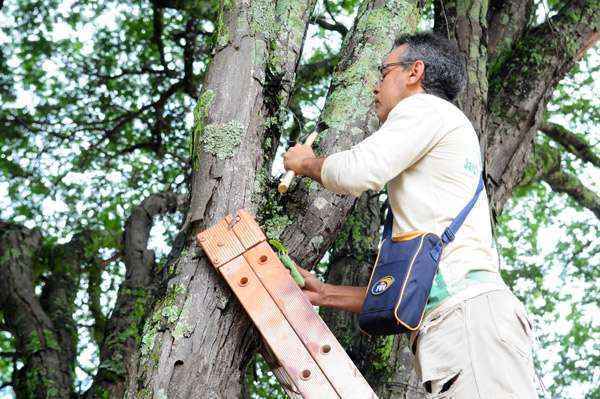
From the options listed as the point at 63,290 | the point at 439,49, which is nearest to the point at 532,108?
the point at 439,49

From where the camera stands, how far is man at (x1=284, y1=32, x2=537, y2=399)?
295 centimetres

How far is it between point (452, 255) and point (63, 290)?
447 centimetres

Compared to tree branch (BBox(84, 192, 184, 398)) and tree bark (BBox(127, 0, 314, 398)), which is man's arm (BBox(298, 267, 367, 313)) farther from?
tree branch (BBox(84, 192, 184, 398))

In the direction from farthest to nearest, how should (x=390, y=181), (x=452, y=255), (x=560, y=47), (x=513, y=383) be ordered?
(x=560, y=47) < (x=390, y=181) < (x=452, y=255) < (x=513, y=383)

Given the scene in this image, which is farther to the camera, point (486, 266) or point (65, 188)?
point (65, 188)

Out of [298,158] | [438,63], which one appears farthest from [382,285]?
[438,63]

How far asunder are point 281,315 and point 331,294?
0.31 meters

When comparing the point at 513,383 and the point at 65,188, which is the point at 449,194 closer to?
the point at 513,383

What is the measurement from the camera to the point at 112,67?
28.6ft

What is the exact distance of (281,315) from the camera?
3295mm

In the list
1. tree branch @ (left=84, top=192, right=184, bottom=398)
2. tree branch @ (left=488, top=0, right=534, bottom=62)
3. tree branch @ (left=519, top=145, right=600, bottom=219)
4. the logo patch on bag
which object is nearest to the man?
the logo patch on bag

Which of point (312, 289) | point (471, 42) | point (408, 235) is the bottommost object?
point (408, 235)

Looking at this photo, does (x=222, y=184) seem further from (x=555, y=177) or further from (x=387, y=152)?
(x=555, y=177)

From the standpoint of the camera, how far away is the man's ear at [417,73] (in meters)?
3.50
